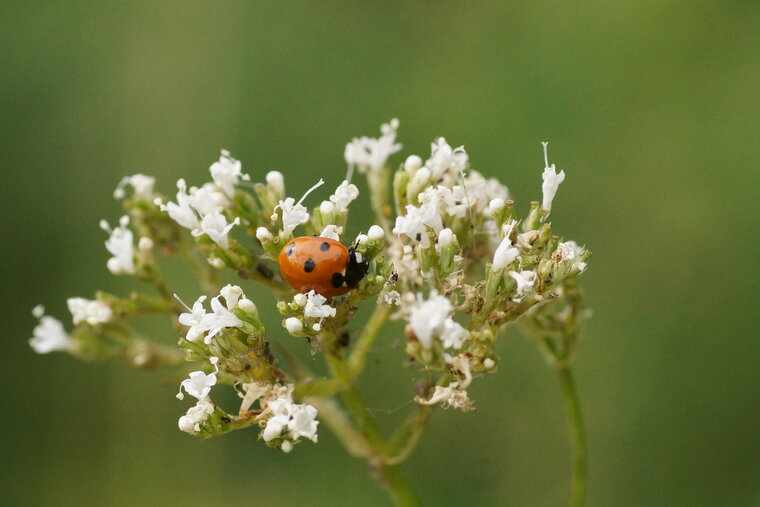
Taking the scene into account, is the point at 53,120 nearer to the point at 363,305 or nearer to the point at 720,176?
the point at 363,305

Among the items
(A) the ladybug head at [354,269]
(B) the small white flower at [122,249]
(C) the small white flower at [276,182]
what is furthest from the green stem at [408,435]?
(B) the small white flower at [122,249]

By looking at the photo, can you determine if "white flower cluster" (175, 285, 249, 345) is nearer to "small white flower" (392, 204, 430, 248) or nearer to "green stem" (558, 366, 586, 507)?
"small white flower" (392, 204, 430, 248)

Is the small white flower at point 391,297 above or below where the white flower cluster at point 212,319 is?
below

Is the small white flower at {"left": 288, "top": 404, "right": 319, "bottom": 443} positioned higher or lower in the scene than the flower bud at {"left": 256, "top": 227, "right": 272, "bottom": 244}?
lower

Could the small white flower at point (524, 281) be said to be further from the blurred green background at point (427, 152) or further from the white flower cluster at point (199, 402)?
the blurred green background at point (427, 152)

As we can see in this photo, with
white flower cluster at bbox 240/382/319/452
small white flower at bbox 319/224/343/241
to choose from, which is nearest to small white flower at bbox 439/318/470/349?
white flower cluster at bbox 240/382/319/452

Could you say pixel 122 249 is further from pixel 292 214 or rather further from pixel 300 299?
pixel 300 299
